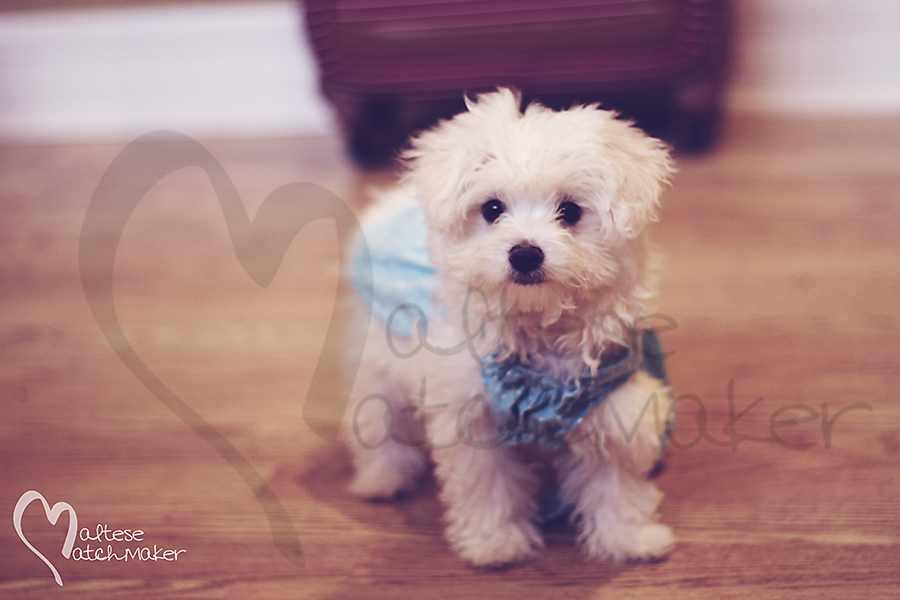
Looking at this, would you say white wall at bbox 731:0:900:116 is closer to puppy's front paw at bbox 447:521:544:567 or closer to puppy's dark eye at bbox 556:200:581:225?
puppy's dark eye at bbox 556:200:581:225

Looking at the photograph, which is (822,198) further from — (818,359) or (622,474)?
(622,474)

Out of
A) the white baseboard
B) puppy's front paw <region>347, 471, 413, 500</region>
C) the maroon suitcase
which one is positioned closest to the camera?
puppy's front paw <region>347, 471, 413, 500</region>

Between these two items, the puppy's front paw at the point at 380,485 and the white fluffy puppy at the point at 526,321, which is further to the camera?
the puppy's front paw at the point at 380,485

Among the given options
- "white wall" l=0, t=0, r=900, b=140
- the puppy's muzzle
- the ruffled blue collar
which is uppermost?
"white wall" l=0, t=0, r=900, b=140

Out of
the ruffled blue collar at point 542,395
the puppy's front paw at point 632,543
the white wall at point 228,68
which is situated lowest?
the puppy's front paw at point 632,543

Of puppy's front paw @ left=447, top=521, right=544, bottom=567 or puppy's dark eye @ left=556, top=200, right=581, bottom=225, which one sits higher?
puppy's dark eye @ left=556, top=200, right=581, bottom=225

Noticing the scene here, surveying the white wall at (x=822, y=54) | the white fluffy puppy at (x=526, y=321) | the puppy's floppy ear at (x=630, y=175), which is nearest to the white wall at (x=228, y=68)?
the white wall at (x=822, y=54)

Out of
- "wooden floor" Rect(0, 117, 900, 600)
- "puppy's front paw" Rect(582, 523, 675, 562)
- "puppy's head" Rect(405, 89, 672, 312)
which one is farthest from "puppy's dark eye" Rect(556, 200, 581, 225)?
"puppy's front paw" Rect(582, 523, 675, 562)

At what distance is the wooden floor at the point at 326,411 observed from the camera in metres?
1.01

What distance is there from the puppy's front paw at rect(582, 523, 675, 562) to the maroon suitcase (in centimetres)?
142

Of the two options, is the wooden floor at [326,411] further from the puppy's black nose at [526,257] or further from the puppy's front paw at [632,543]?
the puppy's black nose at [526,257]

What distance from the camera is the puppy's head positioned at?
84 centimetres

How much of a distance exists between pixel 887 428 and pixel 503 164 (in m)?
0.83

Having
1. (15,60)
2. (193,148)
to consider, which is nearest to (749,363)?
(193,148)
